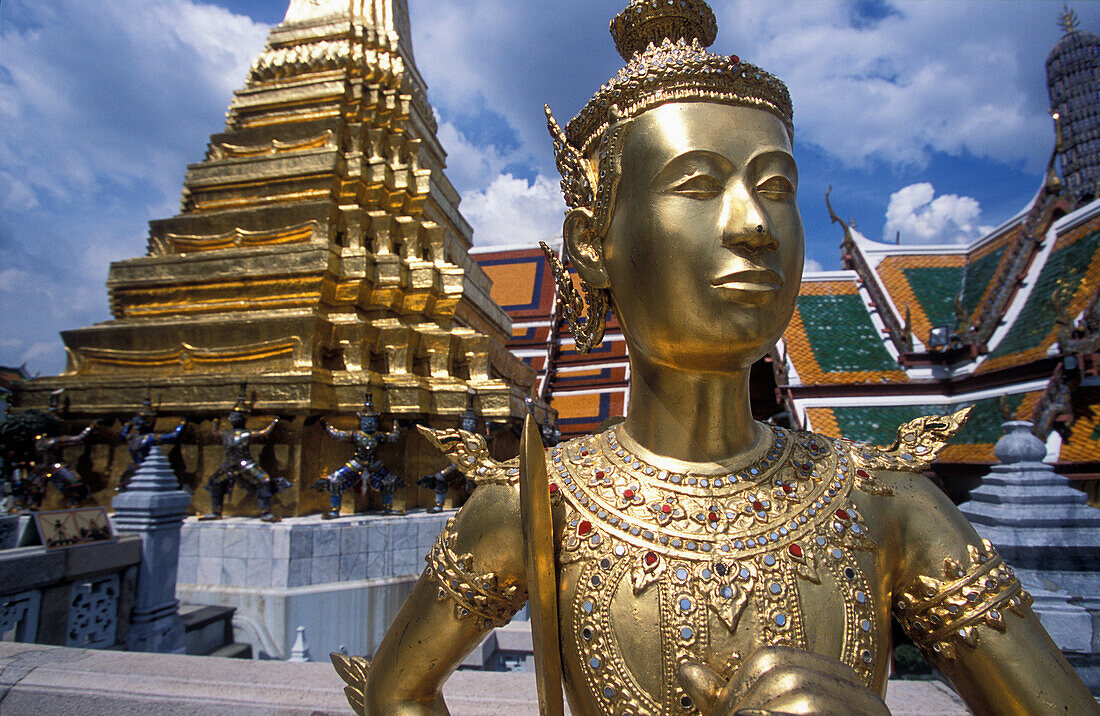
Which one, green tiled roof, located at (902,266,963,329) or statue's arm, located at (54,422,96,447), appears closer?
statue's arm, located at (54,422,96,447)

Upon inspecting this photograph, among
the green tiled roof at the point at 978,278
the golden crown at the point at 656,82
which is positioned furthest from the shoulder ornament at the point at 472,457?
the green tiled roof at the point at 978,278

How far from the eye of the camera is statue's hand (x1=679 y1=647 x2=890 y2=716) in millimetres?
849

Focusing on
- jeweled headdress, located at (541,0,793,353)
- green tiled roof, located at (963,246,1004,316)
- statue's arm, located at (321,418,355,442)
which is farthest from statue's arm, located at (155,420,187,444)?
green tiled roof, located at (963,246,1004,316)

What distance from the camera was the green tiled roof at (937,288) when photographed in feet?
39.0

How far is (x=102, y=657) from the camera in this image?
126 inches

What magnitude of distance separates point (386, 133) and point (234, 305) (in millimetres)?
3642

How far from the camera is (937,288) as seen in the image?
496 inches

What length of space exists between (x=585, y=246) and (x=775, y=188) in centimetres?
46

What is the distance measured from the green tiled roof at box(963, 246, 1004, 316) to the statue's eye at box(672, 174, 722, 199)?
12.6 meters

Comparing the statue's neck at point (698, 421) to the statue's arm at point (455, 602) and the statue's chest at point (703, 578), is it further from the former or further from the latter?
the statue's arm at point (455, 602)

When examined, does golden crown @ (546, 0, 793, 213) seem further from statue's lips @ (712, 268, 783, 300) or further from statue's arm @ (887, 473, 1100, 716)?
statue's arm @ (887, 473, 1100, 716)

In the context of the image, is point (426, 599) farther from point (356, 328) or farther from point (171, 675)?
point (356, 328)

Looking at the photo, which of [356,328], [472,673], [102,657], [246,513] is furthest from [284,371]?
[472,673]

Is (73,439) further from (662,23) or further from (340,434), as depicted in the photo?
(662,23)
